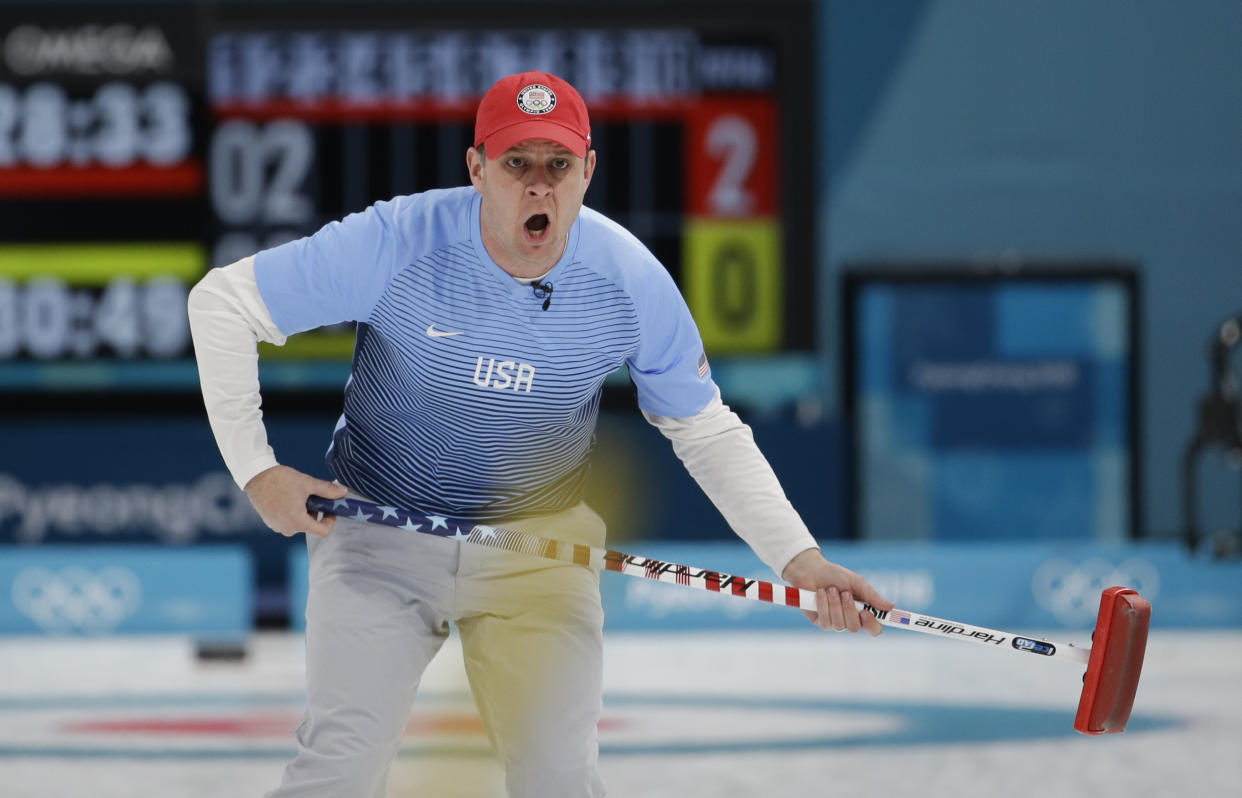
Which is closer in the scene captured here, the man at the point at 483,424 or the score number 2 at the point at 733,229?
the man at the point at 483,424

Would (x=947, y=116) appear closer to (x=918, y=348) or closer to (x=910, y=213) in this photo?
(x=910, y=213)

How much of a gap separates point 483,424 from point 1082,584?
5.48 meters

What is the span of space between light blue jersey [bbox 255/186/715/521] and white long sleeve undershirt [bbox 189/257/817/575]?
0.17 ft

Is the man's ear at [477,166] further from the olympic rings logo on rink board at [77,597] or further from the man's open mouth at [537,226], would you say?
the olympic rings logo on rink board at [77,597]

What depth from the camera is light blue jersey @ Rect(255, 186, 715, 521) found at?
338 cm

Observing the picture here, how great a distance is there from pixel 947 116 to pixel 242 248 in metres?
4.42

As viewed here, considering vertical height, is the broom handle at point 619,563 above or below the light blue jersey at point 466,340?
below

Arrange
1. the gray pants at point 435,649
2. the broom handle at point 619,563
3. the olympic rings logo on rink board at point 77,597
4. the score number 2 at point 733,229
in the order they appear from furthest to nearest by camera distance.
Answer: the score number 2 at point 733,229, the olympic rings logo on rink board at point 77,597, the broom handle at point 619,563, the gray pants at point 435,649

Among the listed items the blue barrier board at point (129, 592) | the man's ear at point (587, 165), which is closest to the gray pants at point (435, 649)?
the man's ear at point (587, 165)

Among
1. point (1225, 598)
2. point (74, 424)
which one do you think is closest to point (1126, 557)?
point (1225, 598)

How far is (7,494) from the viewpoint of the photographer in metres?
8.77

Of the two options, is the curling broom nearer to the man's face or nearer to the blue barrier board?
the man's face

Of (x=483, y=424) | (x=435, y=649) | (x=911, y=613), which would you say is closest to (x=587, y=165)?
(x=483, y=424)

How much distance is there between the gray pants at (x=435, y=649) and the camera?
10.3ft
